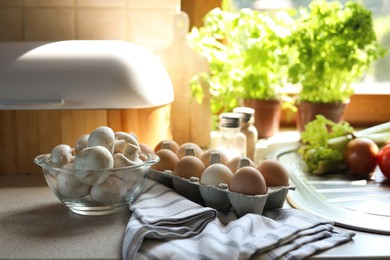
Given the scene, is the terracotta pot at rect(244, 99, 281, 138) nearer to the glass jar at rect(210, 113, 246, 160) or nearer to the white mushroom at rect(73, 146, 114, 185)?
the glass jar at rect(210, 113, 246, 160)

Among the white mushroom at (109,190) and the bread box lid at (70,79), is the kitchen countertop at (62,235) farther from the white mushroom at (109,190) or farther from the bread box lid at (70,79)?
the bread box lid at (70,79)

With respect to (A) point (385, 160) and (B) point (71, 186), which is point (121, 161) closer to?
(B) point (71, 186)

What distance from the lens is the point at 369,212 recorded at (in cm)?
99

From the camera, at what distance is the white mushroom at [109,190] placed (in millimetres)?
898

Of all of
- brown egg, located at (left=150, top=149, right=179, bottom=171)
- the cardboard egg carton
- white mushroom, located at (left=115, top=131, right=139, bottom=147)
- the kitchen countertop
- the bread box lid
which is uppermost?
the bread box lid

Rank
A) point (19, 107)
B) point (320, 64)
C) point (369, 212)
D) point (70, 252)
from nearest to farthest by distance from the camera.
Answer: point (70, 252), point (369, 212), point (19, 107), point (320, 64)

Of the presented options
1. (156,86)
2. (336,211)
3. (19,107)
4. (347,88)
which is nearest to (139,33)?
(156,86)

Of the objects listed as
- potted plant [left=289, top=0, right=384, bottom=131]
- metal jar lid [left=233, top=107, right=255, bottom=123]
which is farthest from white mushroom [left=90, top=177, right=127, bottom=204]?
potted plant [left=289, top=0, right=384, bottom=131]

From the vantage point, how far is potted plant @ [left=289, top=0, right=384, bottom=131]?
1391 mm

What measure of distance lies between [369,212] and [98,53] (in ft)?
1.87

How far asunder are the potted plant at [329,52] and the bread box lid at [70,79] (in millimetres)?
464

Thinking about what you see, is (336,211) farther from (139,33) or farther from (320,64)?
(139,33)

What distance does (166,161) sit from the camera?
105 cm

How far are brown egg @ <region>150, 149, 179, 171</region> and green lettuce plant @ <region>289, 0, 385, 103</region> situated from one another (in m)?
0.50
